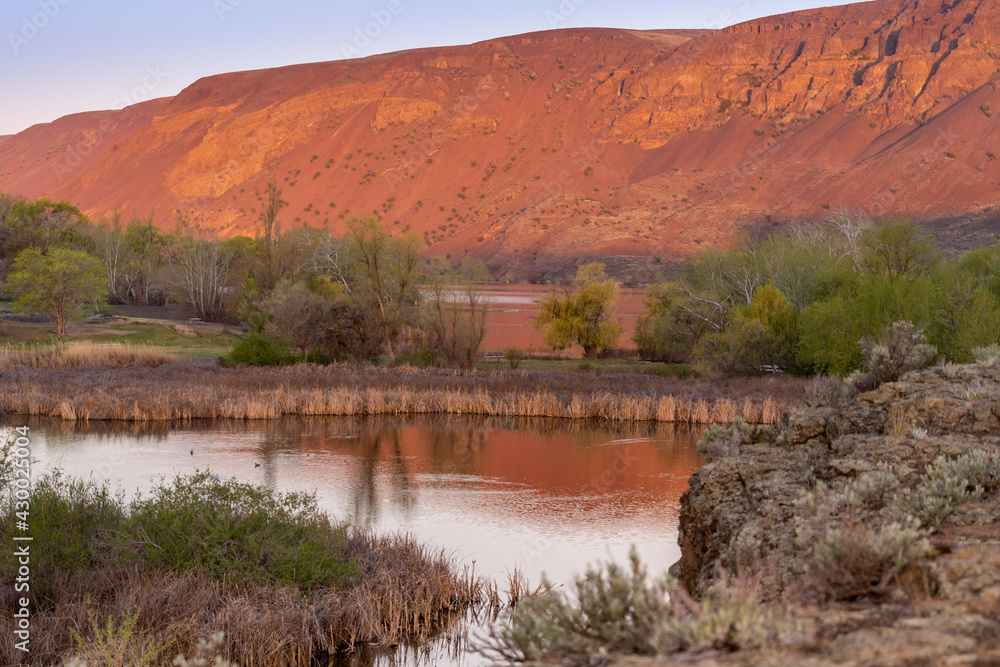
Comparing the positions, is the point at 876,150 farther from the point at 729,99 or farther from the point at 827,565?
the point at 827,565

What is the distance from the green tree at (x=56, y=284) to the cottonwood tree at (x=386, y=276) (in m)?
12.6

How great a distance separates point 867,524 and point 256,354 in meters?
30.5

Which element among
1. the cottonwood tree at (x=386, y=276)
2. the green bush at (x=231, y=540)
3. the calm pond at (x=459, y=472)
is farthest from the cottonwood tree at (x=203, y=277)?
the green bush at (x=231, y=540)

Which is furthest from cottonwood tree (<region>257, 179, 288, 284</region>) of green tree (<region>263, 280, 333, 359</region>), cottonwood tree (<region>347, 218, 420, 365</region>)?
green tree (<region>263, 280, 333, 359</region>)

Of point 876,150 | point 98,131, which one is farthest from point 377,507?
point 98,131

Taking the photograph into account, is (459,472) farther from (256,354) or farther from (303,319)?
(303,319)

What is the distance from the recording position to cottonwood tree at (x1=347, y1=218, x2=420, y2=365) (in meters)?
35.7

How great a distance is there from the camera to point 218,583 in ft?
28.0

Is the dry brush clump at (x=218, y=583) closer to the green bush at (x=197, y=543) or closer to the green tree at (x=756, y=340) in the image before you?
the green bush at (x=197, y=543)

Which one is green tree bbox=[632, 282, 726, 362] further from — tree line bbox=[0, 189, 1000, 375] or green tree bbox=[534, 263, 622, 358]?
green tree bbox=[534, 263, 622, 358]

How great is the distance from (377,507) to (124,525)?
6.63 m

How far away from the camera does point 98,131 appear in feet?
612

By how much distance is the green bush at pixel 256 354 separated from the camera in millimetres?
32812

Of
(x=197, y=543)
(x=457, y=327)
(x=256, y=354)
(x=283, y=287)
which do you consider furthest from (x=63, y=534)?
(x=283, y=287)
